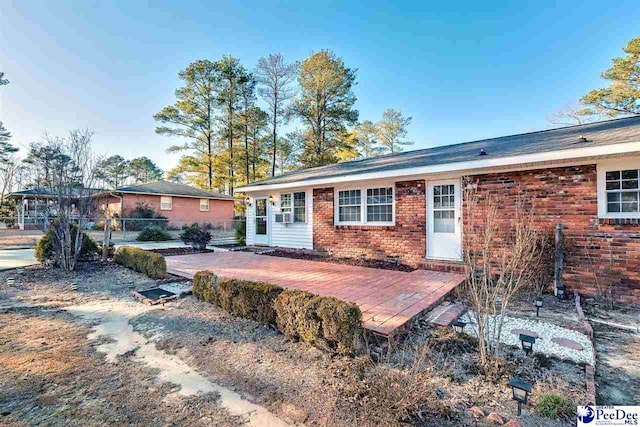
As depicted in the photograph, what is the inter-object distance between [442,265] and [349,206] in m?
3.13

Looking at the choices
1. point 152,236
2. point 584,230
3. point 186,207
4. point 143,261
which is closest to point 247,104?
point 186,207

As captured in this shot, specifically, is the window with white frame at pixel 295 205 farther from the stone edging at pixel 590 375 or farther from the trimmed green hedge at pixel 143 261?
the stone edging at pixel 590 375

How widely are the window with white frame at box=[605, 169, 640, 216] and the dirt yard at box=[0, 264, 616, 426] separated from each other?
12.8 ft

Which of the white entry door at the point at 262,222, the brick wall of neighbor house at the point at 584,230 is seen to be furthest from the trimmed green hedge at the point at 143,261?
the brick wall of neighbor house at the point at 584,230

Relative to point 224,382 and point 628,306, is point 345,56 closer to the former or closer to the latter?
point 628,306

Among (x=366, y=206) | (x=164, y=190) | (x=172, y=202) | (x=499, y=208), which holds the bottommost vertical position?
(x=499, y=208)

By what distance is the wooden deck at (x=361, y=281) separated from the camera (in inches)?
150

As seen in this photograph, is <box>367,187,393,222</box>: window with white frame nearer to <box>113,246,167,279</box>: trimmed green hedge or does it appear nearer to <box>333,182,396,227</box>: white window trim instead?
<box>333,182,396,227</box>: white window trim

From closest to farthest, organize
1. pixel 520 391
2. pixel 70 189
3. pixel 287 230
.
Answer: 1. pixel 520 391
2. pixel 70 189
3. pixel 287 230

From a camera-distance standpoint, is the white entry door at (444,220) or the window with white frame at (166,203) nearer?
the white entry door at (444,220)

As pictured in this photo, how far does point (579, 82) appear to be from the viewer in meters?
A: 15.9

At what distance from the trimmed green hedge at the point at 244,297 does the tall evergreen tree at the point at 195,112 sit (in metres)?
23.5

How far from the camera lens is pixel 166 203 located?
A: 2175 cm

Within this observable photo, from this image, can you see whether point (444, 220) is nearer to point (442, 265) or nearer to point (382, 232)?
point (442, 265)
